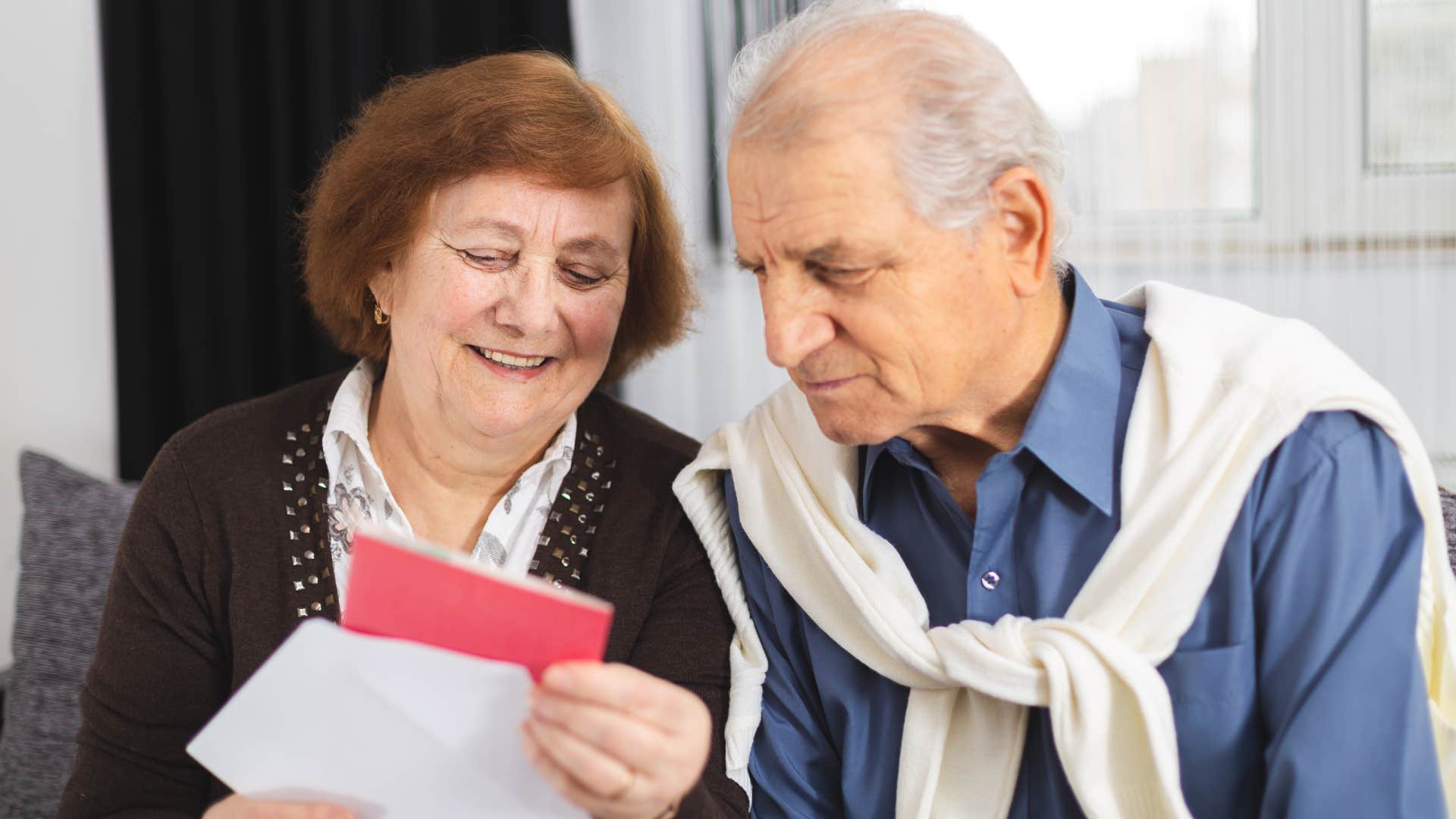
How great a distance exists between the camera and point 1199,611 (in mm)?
1169

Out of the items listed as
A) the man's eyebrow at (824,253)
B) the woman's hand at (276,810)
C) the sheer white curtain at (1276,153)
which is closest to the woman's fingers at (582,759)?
the woman's hand at (276,810)

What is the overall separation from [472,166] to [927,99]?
592mm

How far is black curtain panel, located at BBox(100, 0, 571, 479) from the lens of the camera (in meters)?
2.36

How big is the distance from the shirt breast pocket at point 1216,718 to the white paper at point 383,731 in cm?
58

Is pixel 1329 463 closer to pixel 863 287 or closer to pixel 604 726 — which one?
pixel 863 287

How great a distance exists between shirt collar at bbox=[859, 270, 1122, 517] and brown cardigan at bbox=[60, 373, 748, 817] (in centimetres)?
49

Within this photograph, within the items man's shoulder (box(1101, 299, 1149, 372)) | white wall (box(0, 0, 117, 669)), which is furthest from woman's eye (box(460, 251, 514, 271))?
white wall (box(0, 0, 117, 669))

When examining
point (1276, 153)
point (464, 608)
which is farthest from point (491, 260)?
point (1276, 153)

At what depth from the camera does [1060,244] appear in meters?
1.31

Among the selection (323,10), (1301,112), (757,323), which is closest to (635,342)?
(757,323)

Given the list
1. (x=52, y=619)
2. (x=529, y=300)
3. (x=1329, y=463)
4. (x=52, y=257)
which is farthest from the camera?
(x=52, y=257)

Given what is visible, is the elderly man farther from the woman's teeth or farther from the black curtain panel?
the black curtain panel

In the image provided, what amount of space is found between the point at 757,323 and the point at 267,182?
1.04m

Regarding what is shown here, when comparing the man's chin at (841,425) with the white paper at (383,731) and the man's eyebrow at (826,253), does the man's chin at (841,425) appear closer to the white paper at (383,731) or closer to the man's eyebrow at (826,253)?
the man's eyebrow at (826,253)
